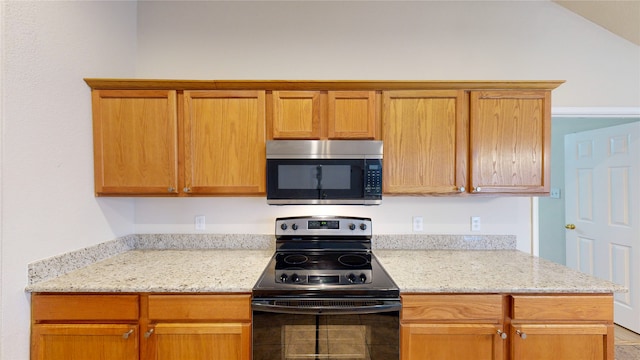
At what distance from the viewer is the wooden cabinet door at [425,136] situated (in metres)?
1.87

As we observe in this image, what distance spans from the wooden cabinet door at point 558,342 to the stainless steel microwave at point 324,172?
38.7 inches

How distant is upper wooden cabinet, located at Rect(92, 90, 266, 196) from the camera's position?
1.86m

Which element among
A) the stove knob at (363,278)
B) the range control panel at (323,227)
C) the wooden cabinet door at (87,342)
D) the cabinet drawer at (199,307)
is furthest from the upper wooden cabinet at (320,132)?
the wooden cabinet door at (87,342)

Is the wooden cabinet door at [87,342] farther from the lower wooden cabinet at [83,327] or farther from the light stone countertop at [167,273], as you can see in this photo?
the light stone countertop at [167,273]

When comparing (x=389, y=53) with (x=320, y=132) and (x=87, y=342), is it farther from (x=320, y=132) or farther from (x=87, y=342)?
(x=87, y=342)

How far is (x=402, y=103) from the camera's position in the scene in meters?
1.87

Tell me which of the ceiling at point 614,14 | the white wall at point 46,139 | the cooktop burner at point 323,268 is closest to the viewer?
the white wall at point 46,139

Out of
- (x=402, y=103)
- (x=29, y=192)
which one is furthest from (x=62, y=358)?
(x=402, y=103)

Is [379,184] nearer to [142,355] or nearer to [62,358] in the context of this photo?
[142,355]

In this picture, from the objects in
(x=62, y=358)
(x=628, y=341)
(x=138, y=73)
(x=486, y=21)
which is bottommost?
(x=628, y=341)

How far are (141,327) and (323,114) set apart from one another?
1526 millimetres

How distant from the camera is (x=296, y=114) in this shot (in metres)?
1.87

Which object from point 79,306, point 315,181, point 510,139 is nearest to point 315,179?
point 315,181

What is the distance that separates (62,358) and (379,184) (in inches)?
74.6
